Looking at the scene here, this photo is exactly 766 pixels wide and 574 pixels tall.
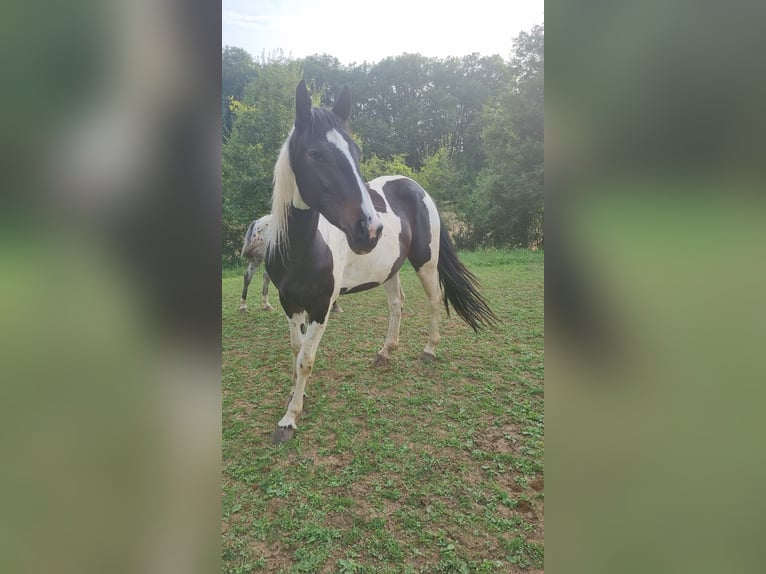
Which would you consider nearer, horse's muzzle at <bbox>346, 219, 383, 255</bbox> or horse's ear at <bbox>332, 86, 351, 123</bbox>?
horse's muzzle at <bbox>346, 219, 383, 255</bbox>

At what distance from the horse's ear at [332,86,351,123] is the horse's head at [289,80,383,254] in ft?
0.31

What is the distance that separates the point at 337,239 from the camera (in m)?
1.96

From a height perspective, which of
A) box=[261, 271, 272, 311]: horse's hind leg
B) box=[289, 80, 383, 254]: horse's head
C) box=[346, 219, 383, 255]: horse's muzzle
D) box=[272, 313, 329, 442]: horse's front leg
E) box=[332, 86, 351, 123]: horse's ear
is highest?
box=[332, 86, 351, 123]: horse's ear

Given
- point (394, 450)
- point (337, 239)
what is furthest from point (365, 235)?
point (394, 450)

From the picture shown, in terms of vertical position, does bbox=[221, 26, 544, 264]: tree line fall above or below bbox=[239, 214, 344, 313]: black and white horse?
above

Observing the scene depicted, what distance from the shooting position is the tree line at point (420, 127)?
1.65 m

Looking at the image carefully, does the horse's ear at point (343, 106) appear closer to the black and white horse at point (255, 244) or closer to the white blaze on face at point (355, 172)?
the white blaze on face at point (355, 172)

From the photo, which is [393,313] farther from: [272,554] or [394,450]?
[272,554]

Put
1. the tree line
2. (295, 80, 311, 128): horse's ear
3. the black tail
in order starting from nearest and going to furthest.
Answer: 1. (295, 80, 311, 128): horse's ear
2. the tree line
3. the black tail

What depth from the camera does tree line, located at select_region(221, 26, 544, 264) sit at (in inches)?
65.0

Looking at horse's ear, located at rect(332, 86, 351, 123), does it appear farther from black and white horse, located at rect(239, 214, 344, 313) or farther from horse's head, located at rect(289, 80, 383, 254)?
black and white horse, located at rect(239, 214, 344, 313)

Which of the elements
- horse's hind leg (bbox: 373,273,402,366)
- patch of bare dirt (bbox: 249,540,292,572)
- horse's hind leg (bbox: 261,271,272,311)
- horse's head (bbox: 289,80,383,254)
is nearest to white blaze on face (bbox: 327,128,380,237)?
horse's head (bbox: 289,80,383,254)

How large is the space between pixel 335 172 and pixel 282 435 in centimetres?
131
